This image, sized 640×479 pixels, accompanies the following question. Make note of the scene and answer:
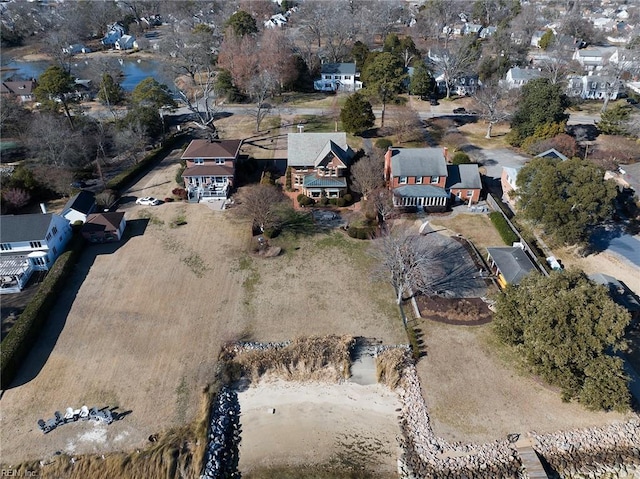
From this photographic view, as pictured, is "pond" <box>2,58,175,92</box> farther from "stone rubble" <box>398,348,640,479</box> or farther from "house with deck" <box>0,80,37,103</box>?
"stone rubble" <box>398,348,640,479</box>

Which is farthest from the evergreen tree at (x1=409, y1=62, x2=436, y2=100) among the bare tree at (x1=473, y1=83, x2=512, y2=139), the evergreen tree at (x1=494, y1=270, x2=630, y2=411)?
the evergreen tree at (x1=494, y1=270, x2=630, y2=411)

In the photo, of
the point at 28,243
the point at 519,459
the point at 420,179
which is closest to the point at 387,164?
the point at 420,179

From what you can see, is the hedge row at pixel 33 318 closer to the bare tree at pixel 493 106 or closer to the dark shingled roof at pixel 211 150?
the dark shingled roof at pixel 211 150

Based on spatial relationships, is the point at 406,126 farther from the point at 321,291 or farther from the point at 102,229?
the point at 102,229

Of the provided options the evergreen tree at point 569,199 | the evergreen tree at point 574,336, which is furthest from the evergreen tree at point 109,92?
the evergreen tree at point 574,336

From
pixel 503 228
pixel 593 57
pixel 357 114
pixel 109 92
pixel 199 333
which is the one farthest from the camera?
pixel 593 57

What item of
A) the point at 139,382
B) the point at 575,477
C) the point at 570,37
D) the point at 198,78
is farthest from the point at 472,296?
the point at 570,37
